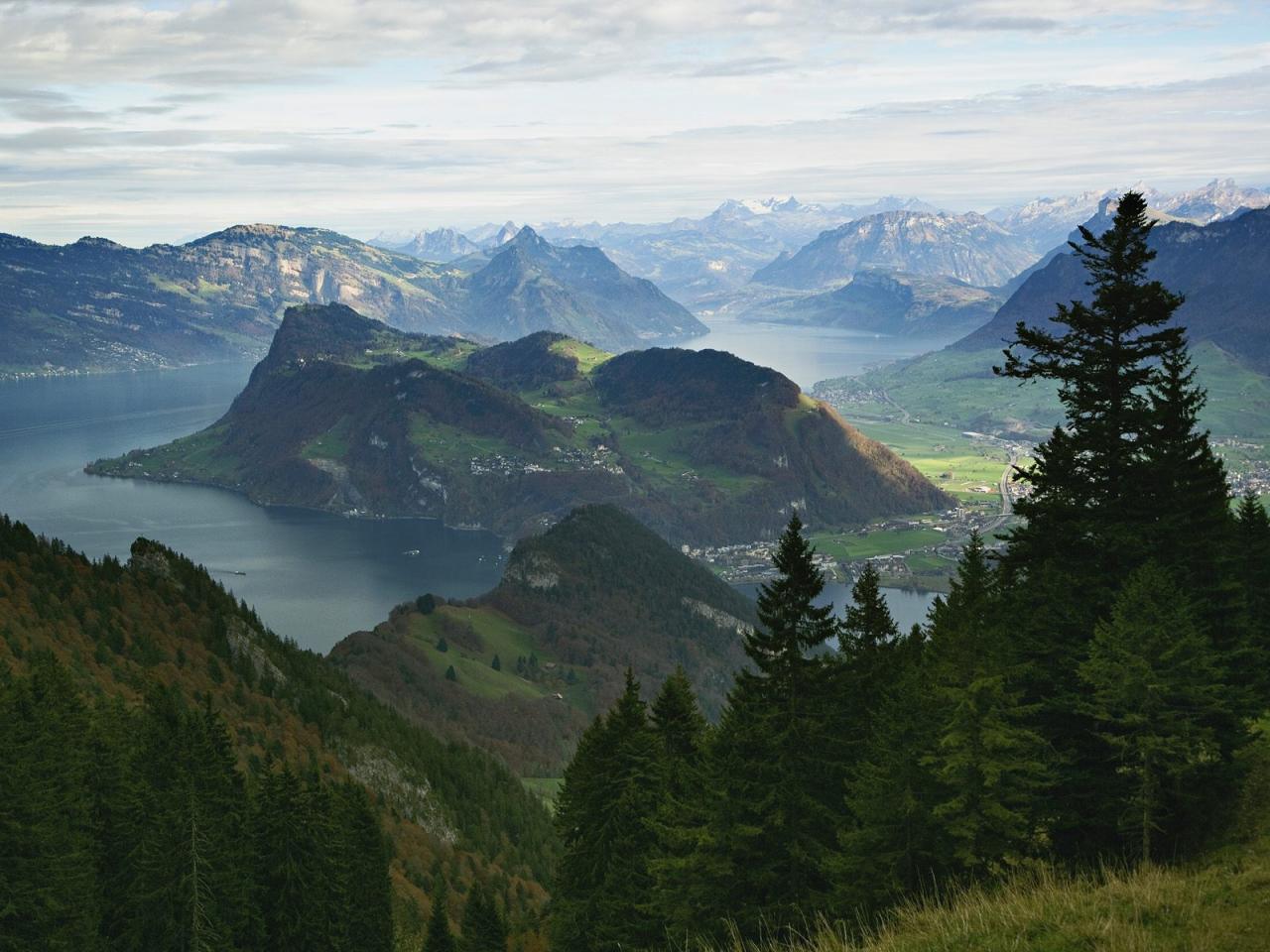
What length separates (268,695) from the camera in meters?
116

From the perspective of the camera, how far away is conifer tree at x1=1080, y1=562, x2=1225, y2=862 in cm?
2969

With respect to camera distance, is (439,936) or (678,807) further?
(439,936)

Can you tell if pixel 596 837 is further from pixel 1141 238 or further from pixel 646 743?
pixel 1141 238

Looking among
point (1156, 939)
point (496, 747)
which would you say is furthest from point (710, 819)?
point (496, 747)

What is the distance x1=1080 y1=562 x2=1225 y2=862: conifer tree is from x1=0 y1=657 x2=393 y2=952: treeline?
123 feet

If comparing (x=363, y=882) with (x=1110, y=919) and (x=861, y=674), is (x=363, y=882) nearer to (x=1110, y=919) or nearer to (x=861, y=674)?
(x=861, y=674)

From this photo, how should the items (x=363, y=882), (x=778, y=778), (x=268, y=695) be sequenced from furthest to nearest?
(x=268, y=695) → (x=363, y=882) → (x=778, y=778)

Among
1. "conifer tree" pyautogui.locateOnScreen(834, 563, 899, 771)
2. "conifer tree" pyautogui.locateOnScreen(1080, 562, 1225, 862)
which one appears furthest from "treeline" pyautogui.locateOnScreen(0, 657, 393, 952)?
"conifer tree" pyautogui.locateOnScreen(1080, 562, 1225, 862)

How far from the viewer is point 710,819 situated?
1404 inches

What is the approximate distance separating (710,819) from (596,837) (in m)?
13.5

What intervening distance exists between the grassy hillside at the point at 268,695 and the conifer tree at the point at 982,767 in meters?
61.5

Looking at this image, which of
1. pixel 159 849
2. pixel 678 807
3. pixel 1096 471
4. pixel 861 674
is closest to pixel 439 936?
pixel 159 849

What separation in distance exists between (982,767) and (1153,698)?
5179mm

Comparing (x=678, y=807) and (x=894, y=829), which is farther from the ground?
(x=894, y=829)
